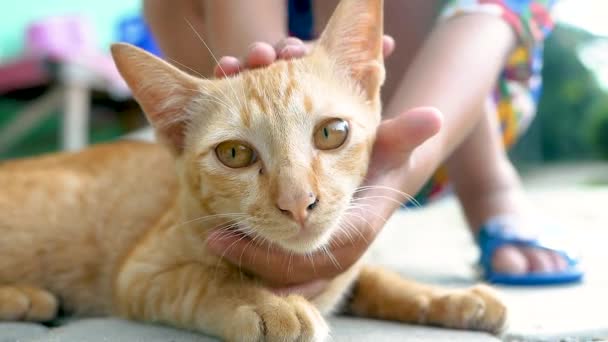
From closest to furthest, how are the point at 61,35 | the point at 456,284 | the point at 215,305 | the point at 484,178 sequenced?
1. the point at 215,305
2. the point at 456,284
3. the point at 484,178
4. the point at 61,35

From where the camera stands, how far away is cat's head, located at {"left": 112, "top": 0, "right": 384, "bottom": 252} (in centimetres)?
84

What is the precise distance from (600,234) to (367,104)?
1428 mm

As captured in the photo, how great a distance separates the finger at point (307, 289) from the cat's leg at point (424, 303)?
16 centimetres

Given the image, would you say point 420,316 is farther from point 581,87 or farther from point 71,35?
point 581,87

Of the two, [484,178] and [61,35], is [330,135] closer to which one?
[484,178]

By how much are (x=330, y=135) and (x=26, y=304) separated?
74 cm

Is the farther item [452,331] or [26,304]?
[26,304]

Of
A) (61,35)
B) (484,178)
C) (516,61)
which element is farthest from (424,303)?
(61,35)

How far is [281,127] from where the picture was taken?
35.3 inches

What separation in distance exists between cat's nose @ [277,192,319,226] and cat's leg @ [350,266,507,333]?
0.37 m

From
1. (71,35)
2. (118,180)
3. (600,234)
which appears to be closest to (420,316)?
(118,180)

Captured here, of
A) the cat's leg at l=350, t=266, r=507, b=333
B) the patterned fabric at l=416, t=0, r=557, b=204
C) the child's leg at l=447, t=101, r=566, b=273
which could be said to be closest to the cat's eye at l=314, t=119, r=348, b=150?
the cat's leg at l=350, t=266, r=507, b=333

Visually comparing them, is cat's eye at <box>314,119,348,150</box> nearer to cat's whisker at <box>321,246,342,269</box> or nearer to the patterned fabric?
cat's whisker at <box>321,246,342,269</box>

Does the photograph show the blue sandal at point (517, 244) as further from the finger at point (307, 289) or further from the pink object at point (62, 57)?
the pink object at point (62, 57)
